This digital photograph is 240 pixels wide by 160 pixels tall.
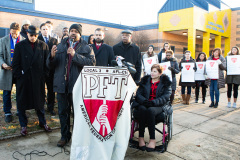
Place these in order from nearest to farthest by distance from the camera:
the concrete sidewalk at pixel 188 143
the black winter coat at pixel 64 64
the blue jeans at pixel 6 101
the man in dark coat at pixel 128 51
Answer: the concrete sidewalk at pixel 188 143 → the black winter coat at pixel 64 64 → the blue jeans at pixel 6 101 → the man in dark coat at pixel 128 51

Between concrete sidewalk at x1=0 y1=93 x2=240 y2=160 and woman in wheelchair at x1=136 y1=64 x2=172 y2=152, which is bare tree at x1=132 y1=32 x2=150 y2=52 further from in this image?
woman in wheelchair at x1=136 y1=64 x2=172 y2=152

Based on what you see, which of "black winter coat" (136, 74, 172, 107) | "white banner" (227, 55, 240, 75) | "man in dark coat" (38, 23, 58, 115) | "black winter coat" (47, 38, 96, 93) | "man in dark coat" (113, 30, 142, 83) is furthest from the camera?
"white banner" (227, 55, 240, 75)

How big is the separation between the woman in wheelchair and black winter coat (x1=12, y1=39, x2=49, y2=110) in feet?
6.50

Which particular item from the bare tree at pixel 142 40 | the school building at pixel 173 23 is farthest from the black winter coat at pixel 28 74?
the bare tree at pixel 142 40

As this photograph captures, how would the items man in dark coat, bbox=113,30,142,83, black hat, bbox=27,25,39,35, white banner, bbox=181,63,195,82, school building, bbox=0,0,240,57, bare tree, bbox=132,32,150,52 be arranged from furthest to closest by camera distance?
1. bare tree, bbox=132,32,150,52
2. school building, bbox=0,0,240,57
3. white banner, bbox=181,63,195,82
4. man in dark coat, bbox=113,30,142,83
5. black hat, bbox=27,25,39,35

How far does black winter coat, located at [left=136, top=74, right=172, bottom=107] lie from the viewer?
368 cm

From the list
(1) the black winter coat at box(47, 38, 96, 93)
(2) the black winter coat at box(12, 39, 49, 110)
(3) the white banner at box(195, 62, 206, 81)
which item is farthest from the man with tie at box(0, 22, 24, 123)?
(3) the white banner at box(195, 62, 206, 81)

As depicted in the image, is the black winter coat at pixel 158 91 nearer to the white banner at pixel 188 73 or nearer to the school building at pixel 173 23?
the white banner at pixel 188 73

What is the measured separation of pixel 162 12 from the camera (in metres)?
25.4

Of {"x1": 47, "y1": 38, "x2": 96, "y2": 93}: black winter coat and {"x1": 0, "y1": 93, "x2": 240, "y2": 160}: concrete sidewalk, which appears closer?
{"x1": 0, "y1": 93, "x2": 240, "y2": 160}: concrete sidewalk

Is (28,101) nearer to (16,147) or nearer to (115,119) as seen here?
A: (16,147)

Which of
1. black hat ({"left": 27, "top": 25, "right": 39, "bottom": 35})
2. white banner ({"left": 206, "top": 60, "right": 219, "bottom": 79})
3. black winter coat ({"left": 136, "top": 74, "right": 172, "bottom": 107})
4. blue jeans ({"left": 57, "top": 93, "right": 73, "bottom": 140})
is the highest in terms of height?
black hat ({"left": 27, "top": 25, "right": 39, "bottom": 35})

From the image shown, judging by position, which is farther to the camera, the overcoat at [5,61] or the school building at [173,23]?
the school building at [173,23]

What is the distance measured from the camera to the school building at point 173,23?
21.1 meters
